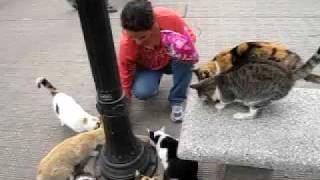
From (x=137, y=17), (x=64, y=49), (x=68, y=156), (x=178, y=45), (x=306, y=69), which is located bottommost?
(x=64, y=49)

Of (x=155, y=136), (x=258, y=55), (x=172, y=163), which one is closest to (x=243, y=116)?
(x=258, y=55)

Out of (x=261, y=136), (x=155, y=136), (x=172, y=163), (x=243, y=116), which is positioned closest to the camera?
(x=261, y=136)

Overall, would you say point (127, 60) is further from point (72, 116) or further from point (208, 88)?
point (208, 88)

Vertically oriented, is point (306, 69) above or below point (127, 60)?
above

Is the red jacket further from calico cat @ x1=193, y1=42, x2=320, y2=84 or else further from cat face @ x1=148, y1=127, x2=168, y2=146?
calico cat @ x1=193, y1=42, x2=320, y2=84

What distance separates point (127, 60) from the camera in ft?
8.17

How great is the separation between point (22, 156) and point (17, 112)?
0.47 metres

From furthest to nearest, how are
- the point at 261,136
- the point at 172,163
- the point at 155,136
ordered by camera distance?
the point at 155,136 → the point at 172,163 → the point at 261,136

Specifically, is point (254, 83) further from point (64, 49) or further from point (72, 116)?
point (64, 49)

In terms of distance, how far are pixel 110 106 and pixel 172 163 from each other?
1.35ft

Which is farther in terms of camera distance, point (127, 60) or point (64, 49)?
point (64, 49)

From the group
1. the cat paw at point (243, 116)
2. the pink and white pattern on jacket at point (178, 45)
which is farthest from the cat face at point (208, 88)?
the pink and white pattern on jacket at point (178, 45)

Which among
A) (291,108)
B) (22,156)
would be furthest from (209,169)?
(22,156)

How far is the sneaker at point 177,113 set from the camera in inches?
101
